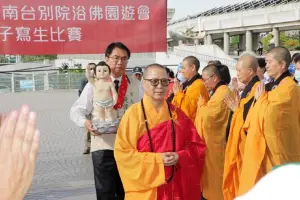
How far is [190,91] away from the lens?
539cm

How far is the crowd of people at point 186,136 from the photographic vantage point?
10.9 ft

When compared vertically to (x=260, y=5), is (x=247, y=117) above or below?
below

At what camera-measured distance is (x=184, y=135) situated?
345cm

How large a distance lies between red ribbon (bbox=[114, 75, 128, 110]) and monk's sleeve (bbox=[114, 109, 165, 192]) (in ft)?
1.14

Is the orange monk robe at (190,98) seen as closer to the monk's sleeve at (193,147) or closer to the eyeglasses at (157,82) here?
the monk's sleeve at (193,147)

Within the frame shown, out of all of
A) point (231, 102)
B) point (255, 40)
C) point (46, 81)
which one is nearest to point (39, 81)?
point (46, 81)

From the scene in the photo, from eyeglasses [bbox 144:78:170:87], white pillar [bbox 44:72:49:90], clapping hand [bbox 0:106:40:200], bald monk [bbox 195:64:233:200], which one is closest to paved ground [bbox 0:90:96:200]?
bald monk [bbox 195:64:233:200]

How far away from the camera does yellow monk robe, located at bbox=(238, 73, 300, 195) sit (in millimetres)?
3705

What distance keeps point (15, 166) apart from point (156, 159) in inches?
86.8

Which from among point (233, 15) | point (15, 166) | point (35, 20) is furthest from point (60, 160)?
point (233, 15)

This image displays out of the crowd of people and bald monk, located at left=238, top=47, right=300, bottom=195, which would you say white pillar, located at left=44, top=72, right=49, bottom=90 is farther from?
bald monk, located at left=238, top=47, right=300, bottom=195

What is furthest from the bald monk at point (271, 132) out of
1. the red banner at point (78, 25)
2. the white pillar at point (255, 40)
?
the white pillar at point (255, 40)

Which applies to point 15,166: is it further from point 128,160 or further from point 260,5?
point 260,5

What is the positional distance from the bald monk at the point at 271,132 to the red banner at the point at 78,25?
3.21 feet
